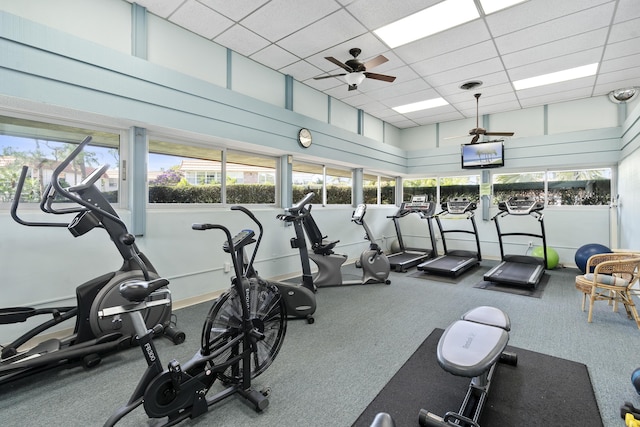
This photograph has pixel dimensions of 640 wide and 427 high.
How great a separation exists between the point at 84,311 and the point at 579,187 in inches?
349

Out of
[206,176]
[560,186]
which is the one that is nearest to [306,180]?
[206,176]

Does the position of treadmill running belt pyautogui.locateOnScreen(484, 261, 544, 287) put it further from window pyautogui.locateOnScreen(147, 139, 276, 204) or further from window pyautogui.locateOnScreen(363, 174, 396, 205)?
window pyautogui.locateOnScreen(147, 139, 276, 204)

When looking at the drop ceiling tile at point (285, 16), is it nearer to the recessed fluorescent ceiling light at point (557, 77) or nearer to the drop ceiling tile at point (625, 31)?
the drop ceiling tile at point (625, 31)

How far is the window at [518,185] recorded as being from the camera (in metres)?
6.93

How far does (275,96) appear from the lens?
199 inches

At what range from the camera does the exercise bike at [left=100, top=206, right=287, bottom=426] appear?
1.66 metres

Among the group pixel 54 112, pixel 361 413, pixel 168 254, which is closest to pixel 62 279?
pixel 168 254

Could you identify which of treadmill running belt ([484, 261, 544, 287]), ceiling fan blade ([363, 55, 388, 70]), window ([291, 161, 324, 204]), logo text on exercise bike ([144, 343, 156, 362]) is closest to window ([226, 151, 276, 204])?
window ([291, 161, 324, 204])

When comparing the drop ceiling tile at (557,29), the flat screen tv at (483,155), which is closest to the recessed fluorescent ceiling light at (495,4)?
the drop ceiling tile at (557,29)

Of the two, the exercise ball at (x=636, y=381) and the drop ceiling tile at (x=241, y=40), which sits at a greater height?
the drop ceiling tile at (x=241, y=40)

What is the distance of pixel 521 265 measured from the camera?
5.80 meters

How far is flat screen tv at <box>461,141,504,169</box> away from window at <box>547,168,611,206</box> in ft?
4.14

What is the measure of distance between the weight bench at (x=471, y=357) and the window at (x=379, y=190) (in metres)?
5.77

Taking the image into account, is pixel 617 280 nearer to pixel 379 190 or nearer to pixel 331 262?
pixel 331 262
